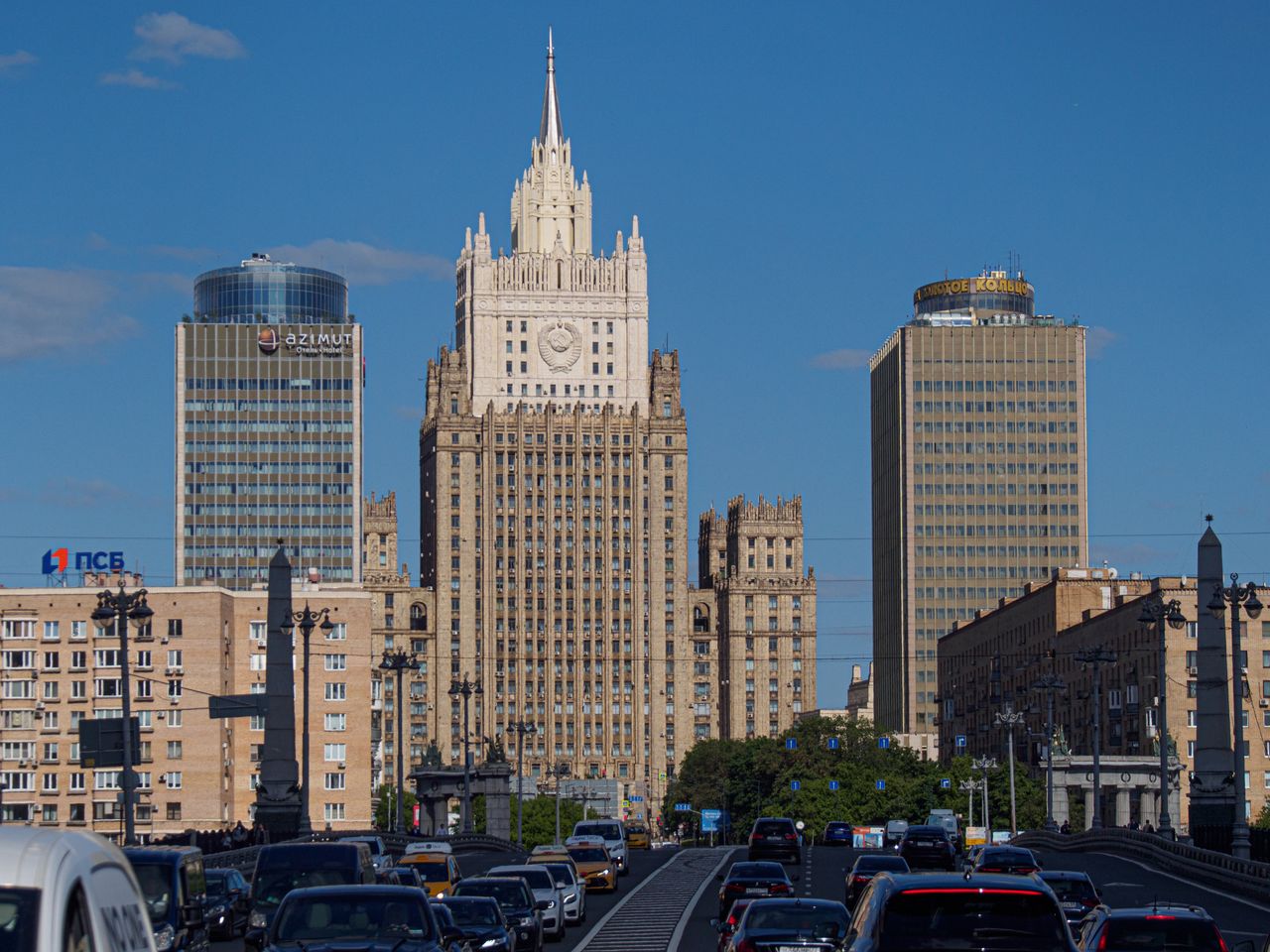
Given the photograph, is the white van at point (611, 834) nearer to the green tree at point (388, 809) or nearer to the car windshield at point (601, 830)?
the car windshield at point (601, 830)

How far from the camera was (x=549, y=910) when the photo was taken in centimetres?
4216

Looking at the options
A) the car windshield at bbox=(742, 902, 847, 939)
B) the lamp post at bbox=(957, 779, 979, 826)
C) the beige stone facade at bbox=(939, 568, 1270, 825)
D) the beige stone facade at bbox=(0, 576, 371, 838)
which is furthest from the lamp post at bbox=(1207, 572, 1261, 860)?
the beige stone facade at bbox=(0, 576, 371, 838)

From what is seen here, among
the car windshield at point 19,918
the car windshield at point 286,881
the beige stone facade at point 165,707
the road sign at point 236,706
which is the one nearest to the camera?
the car windshield at point 19,918

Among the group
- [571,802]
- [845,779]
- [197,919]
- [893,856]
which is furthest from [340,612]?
[197,919]

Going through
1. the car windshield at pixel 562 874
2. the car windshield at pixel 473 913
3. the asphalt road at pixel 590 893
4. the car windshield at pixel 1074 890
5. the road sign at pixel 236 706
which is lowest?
the asphalt road at pixel 590 893

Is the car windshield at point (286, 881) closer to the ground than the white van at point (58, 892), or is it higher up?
closer to the ground

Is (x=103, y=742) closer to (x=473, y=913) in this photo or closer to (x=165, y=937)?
(x=473, y=913)

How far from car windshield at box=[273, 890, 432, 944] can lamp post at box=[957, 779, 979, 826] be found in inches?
4121

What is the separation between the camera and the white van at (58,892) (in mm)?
9766

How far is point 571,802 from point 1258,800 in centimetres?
6743

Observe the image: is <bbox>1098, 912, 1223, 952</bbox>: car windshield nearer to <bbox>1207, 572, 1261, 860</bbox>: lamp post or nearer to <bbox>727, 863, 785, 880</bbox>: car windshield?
<bbox>727, 863, 785, 880</bbox>: car windshield

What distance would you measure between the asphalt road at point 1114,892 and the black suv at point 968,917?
62.4ft

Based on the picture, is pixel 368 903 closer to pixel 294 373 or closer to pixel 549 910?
pixel 549 910

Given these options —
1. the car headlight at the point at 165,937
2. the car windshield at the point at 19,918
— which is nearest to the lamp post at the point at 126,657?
the car headlight at the point at 165,937
